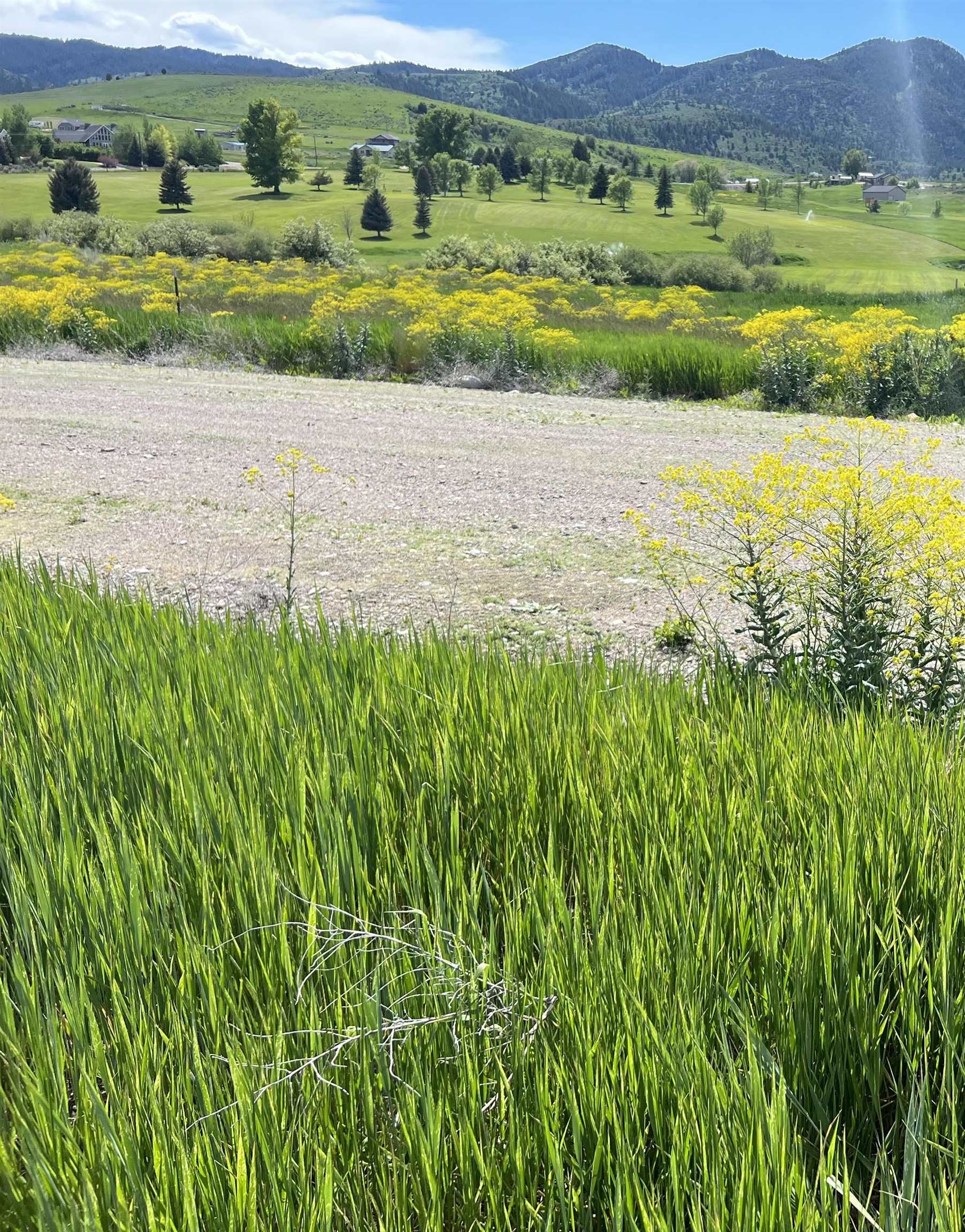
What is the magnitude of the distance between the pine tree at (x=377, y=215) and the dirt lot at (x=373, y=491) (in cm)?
8674

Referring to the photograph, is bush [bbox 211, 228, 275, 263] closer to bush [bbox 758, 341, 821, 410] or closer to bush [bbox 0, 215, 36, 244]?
bush [bbox 0, 215, 36, 244]

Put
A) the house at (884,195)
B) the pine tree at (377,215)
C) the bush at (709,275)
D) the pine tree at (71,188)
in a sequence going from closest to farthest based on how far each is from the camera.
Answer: the bush at (709,275) < the pine tree at (71,188) < the pine tree at (377,215) < the house at (884,195)

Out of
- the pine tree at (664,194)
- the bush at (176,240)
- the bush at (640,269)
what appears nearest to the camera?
the bush at (176,240)

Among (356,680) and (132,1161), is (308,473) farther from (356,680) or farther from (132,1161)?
(132,1161)

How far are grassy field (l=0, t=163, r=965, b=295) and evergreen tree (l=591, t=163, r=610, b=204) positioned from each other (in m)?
3.88

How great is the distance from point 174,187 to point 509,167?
251ft

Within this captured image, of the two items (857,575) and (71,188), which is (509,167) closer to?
(71,188)

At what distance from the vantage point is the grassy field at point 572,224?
73.5 m

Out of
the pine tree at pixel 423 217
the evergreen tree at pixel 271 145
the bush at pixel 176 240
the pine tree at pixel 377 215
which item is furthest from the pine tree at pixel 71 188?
the bush at pixel 176 240

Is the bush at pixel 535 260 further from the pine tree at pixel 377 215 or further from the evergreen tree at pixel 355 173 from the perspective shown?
the evergreen tree at pixel 355 173

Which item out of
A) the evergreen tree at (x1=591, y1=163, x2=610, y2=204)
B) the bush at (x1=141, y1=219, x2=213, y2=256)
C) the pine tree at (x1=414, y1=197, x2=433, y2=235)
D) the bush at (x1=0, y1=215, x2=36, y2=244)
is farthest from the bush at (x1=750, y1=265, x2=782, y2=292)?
the evergreen tree at (x1=591, y1=163, x2=610, y2=204)

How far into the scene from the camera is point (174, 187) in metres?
96.2

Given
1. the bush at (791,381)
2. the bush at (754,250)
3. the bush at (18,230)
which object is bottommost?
the bush at (791,381)

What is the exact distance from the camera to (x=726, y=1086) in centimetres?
146
